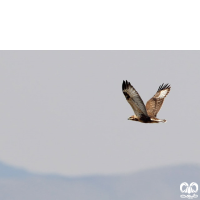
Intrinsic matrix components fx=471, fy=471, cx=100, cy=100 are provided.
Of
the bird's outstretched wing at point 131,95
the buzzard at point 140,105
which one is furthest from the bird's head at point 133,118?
the bird's outstretched wing at point 131,95

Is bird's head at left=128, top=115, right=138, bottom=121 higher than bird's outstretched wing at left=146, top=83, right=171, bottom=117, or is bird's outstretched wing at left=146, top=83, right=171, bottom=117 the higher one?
bird's outstretched wing at left=146, top=83, right=171, bottom=117

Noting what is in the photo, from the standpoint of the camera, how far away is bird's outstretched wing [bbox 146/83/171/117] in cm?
1542

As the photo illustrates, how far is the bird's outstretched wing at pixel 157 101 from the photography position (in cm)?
1542

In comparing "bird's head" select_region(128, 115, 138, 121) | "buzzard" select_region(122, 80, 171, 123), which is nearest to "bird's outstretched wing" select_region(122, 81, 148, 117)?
"buzzard" select_region(122, 80, 171, 123)

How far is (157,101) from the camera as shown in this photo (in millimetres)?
16109

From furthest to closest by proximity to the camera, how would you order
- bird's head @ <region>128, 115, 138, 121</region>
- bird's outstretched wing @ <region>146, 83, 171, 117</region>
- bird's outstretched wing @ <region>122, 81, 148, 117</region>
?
bird's outstretched wing @ <region>146, 83, 171, 117</region>
bird's head @ <region>128, 115, 138, 121</region>
bird's outstretched wing @ <region>122, 81, 148, 117</region>

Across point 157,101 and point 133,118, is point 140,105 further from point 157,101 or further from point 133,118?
point 157,101

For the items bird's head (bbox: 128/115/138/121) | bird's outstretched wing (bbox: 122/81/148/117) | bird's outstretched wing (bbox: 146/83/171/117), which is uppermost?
bird's outstretched wing (bbox: 146/83/171/117)

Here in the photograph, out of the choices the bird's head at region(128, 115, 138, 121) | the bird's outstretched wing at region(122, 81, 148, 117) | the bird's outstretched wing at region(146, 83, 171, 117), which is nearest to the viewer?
the bird's outstretched wing at region(122, 81, 148, 117)

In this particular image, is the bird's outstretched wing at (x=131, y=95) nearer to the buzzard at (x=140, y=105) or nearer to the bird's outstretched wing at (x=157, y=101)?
the buzzard at (x=140, y=105)

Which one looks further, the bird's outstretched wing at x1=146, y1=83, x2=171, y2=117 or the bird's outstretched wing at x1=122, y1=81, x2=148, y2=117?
the bird's outstretched wing at x1=146, y1=83, x2=171, y2=117

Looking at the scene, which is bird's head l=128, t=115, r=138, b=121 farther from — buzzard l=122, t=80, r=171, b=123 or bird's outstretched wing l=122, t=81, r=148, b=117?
bird's outstretched wing l=122, t=81, r=148, b=117

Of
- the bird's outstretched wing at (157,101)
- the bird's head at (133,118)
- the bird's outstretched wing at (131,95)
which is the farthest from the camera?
the bird's outstretched wing at (157,101)
